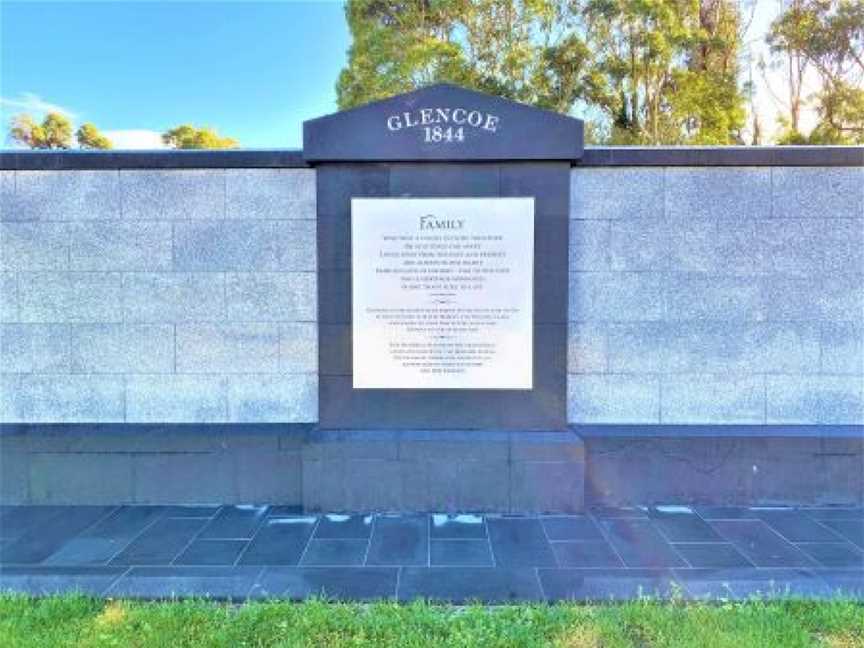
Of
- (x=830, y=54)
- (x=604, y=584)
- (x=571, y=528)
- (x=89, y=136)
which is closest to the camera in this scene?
(x=604, y=584)

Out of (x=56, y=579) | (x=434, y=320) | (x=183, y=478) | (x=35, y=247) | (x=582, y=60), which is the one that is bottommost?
(x=56, y=579)

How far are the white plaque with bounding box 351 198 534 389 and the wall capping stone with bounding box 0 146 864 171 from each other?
624 mm

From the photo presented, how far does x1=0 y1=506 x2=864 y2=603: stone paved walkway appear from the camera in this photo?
2871 millimetres

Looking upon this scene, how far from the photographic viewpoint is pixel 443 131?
3.71 meters

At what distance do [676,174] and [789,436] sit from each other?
6.33 feet

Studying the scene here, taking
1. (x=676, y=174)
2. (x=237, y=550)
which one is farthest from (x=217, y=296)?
(x=676, y=174)

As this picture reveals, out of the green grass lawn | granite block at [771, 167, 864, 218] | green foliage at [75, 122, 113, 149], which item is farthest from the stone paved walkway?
green foliage at [75, 122, 113, 149]

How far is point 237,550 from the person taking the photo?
3271 millimetres

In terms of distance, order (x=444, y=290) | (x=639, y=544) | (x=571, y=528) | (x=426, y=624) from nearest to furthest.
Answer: (x=426, y=624)
(x=639, y=544)
(x=571, y=528)
(x=444, y=290)

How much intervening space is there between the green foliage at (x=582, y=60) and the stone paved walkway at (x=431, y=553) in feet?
30.8

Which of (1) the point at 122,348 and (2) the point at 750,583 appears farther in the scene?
(1) the point at 122,348

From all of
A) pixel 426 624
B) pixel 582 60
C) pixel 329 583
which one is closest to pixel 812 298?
pixel 426 624

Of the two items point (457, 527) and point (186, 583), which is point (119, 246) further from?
point (457, 527)

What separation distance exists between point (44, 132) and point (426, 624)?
19747 millimetres
